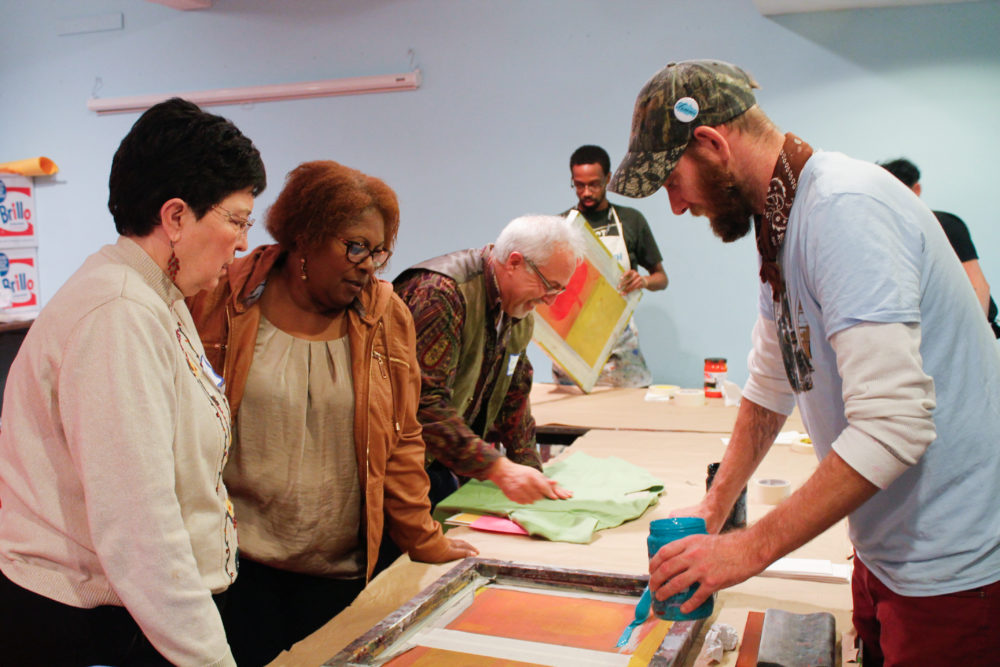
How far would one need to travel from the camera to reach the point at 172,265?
1261mm

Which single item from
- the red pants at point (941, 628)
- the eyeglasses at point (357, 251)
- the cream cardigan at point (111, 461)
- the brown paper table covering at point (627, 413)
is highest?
the eyeglasses at point (357, 251)

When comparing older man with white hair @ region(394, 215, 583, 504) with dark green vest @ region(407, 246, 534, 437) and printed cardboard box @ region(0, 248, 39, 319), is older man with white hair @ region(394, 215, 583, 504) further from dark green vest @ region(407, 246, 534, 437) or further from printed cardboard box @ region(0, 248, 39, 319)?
printed cardboard box @ region(0, 248, 39, 319)

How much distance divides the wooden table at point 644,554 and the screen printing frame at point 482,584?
6cm

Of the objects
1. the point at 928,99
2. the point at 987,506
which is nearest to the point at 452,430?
the point at 987,506

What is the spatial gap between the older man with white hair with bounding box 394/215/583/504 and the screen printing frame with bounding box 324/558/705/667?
1.54 feet

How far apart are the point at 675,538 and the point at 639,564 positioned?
55 centimetres

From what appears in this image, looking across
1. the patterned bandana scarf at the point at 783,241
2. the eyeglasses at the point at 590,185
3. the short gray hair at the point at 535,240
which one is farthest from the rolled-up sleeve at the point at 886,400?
the eyeglasses at the point at 590,185

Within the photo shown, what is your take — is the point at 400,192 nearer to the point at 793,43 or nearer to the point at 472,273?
the point at 793,43

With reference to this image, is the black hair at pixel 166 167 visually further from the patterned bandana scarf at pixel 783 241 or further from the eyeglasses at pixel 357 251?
the patterned bandana scarf at pixel 783 241

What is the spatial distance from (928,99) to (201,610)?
504 centimetres

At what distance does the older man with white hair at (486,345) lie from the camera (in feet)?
7.13

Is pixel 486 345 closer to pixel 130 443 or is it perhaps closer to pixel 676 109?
pixel 676 109

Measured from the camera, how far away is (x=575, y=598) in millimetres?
1599

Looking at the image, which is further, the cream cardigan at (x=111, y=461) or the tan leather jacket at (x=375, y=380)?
the tan leather jacket at (x=375, y=380)
